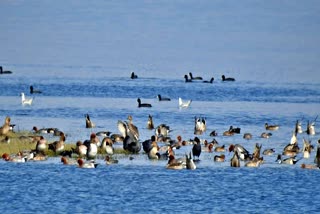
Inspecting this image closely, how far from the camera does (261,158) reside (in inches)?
1377

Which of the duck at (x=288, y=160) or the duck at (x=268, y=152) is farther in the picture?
the duck at (x=268, y=152)

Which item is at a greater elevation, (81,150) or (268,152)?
(81,150)

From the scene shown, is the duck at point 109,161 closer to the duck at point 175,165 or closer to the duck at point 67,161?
the duck at point 67,161

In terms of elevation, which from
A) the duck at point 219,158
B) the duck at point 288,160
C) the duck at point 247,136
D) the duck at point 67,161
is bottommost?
the duck at point 288,160

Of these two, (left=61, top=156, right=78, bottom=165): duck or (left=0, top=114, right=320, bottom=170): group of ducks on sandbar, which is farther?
(left=0, top=114, right=320, bottom=170): group of ducks on sandbar

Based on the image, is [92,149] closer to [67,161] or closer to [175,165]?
[67,161]

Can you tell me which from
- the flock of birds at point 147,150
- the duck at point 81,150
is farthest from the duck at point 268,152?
the duck at point 81,150

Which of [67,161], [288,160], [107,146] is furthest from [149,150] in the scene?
[288,160]

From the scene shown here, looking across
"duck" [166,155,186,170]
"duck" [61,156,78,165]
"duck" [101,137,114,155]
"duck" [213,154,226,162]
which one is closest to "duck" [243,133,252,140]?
"duck" [101,137,114,155]

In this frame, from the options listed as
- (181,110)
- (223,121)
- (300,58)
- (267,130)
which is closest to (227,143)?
(267,130)

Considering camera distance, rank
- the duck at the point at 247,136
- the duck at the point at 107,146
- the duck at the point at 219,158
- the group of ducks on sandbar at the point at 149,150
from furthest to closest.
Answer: the duck at the point at 247,136, the duck at the point at 107,146, the duck at the point at 219,158, the group of ducks on sandbar at the point at 149,150

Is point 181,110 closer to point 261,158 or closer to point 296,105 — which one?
point 296,105

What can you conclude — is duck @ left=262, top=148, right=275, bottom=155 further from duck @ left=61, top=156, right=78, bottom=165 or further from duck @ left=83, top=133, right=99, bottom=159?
duck @ left=61, top=156, right=78, bottom=165

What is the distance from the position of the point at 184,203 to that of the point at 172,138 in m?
14.6
